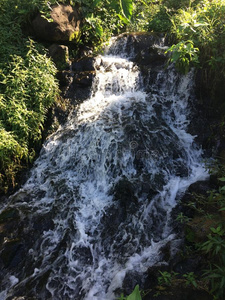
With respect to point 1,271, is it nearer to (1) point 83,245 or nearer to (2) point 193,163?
(1) point 83,245

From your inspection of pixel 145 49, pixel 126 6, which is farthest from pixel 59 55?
pixel 126 6

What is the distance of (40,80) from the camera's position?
6094mm

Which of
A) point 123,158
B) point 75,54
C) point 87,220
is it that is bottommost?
point 87,220

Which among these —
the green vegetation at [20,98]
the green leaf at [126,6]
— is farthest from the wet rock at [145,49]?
the green leaf at [126,6]

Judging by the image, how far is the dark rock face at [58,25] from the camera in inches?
287

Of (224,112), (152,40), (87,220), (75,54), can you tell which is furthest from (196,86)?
(87,220)

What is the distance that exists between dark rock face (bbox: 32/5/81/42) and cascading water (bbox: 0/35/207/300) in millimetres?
1386

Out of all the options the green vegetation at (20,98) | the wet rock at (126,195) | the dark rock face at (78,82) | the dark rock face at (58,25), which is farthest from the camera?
the dark rock face at (58,25)

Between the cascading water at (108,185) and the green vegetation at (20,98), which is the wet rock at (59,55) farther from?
the cascading water at (108,185)

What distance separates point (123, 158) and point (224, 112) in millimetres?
3212

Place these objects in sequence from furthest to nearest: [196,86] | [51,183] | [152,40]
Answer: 1. [152,40]
2. [196,86]
3. [51,183]

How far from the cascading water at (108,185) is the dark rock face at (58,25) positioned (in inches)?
54.6

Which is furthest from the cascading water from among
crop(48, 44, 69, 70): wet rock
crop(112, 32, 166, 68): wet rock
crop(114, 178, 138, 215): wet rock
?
crop(48, 44, 69, 70): wet rock

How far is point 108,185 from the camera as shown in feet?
17.2
